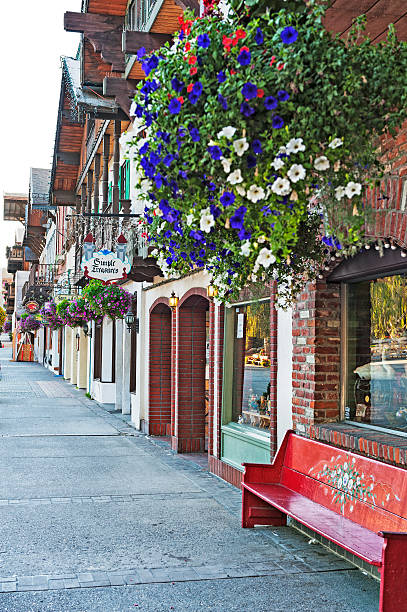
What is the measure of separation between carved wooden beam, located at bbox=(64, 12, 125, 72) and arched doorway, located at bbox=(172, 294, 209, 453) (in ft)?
14.0

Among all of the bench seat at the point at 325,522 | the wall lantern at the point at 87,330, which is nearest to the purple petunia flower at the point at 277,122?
the bench seat at the point at 325,522

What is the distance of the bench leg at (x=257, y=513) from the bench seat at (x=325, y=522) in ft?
0.58

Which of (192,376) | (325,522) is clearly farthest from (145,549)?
(192,376)

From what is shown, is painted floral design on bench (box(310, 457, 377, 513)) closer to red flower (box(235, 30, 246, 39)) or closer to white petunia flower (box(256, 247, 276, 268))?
white petunia flower (box(256, 247, 276, 268))

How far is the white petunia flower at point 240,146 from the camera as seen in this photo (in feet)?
9.62

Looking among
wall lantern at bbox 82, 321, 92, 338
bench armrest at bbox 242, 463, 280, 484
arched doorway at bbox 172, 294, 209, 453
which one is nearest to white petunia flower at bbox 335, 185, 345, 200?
bench armrest at bbox 242, 463, 280, 484

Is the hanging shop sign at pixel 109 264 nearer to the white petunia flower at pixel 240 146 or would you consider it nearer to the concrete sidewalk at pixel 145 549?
the concrete sidewalk at pixel 145 549

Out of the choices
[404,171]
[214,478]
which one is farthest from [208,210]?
[214,478]

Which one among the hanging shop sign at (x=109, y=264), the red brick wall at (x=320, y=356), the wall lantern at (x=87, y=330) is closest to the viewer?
the red brick wall at (x=320, y=356)

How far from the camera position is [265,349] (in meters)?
8.23

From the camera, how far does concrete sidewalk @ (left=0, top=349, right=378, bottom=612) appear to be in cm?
479

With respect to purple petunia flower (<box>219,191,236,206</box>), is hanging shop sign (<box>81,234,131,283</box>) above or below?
above

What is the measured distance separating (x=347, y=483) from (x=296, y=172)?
317 cm

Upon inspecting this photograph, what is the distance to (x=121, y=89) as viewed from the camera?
1162 centimetres
